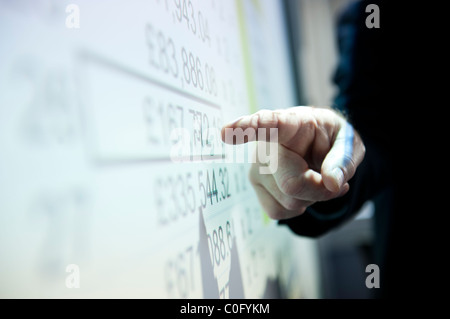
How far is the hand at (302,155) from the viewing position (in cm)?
26

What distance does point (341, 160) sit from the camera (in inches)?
11.0

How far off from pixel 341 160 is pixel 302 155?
5 centimetres

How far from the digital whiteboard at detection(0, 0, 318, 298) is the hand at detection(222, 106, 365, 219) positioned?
35 millimetres

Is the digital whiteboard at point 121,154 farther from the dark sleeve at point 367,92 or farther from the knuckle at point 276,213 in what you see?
the dark sleeve at point 367,92

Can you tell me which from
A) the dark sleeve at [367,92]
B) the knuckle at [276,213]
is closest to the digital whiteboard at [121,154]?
the knuckle at [276,213]

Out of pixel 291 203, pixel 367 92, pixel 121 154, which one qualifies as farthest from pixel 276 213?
pixel 367 92

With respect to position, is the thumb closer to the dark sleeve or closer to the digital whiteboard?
the digital whiteboard

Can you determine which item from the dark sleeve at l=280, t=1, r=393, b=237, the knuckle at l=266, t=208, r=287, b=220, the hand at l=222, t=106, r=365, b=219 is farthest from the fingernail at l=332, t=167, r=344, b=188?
the dark sleeve at l=280, t=1, r=393, b=237

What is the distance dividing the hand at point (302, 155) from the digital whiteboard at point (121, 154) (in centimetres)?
4

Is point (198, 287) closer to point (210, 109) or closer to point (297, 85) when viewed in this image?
point (210, 109)

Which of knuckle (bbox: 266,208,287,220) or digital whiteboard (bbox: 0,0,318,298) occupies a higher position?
digital whiteboard (bbox: 0,0,318,298)

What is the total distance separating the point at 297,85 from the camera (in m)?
1.07

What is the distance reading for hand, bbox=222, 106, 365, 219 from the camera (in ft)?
0.86

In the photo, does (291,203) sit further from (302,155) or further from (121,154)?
(121,154)
